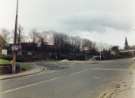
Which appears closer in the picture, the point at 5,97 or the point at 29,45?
the point at 5,97

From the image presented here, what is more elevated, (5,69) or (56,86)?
(5,69)

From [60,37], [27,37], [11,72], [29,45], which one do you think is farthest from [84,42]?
[11,72]

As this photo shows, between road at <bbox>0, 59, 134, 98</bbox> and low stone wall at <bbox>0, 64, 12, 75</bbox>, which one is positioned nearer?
road at <bbox>0, 59, 134, 98</bbox>

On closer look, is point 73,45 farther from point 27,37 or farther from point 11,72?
point 11,72

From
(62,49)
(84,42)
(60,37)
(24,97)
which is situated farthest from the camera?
(84,42)

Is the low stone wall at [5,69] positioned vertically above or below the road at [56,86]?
above

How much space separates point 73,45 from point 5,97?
103m

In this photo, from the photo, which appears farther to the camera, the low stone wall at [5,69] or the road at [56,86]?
the low stone wall at [5,69]

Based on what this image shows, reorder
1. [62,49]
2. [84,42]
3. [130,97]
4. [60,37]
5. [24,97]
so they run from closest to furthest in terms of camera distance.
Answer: [130,97]
[24,97]
[62,49]
[60,37]
[84,42]

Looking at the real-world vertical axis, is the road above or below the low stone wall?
below

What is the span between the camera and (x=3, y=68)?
26.2 meters

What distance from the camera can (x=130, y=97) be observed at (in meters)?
10.8

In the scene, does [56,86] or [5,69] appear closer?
[56,86]

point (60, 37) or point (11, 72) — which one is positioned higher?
point (60, 37)
